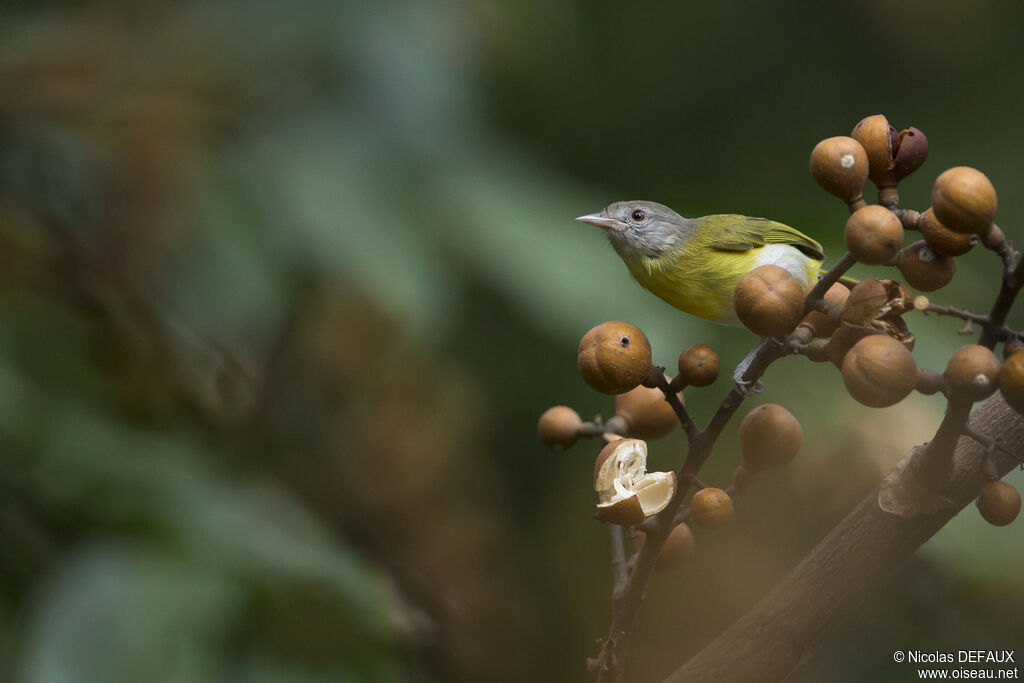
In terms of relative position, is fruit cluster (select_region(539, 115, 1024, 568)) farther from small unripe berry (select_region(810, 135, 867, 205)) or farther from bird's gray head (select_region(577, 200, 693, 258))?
bird's gray head (select_region(577, 200, 693, 258))

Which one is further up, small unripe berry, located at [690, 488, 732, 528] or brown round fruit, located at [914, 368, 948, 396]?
brown round fruit, located at [914, 368, 948, 396]

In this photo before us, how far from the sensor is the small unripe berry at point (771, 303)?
0.97 metres

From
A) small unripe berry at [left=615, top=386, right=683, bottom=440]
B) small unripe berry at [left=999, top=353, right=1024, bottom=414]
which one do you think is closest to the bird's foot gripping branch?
small unripe berry at [left=999, top=353, right=1024, bottom=414]

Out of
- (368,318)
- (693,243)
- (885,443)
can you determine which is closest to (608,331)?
(693,243)

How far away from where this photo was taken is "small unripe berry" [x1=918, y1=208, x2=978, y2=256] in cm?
101

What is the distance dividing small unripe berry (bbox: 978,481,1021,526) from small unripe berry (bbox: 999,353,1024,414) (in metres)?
0.17

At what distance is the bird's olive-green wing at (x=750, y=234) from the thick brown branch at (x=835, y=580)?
1.65ft

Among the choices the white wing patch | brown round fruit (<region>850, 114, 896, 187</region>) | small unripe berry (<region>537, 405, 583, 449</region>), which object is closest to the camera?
brown round fruit (<region>850, 114, 896, 187</region>)

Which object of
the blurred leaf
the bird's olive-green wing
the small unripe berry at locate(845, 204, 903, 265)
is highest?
the small unripe berry at locate(845, 204, 903, 265)

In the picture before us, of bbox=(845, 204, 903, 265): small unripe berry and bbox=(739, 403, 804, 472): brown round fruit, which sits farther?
bbox=(739, 403, 804, 472): brown round fruit

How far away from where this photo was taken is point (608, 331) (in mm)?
1087

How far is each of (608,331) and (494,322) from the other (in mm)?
2916

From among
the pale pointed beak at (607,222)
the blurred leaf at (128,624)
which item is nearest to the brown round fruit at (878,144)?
the pale pointed beak at (607,222)

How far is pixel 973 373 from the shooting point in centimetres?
89
